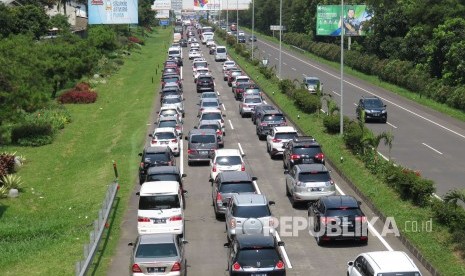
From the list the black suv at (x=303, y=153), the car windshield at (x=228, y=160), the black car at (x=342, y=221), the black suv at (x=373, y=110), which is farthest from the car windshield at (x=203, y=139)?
the black suv at (x=373, y=110)

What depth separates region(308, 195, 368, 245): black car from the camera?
25484 millimetres

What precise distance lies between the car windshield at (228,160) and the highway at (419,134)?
28.4ft

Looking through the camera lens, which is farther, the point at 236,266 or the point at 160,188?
the point at 160,188

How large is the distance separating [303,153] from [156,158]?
6693 mm

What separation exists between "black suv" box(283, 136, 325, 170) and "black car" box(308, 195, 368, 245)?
35.3ft

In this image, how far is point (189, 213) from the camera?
31.4 m

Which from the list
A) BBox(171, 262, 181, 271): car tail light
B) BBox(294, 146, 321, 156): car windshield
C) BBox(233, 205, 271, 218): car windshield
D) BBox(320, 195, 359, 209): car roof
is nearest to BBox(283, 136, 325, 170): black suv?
BBox(294, 146, 321, 156): car windshield

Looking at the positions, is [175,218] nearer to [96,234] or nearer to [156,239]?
[96,234]

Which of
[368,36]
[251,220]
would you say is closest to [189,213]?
[251,220]

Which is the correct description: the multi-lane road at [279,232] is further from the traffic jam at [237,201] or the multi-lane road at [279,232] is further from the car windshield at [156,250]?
the car windshield at [156,250]

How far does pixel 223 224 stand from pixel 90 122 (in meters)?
34.0

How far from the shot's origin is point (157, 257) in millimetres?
21062

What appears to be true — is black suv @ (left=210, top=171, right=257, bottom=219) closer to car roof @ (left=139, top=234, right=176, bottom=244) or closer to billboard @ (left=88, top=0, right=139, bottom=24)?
car roof @ (left=139, top=234, right=176, bottom=244)

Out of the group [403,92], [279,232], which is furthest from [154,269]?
[403,92]
